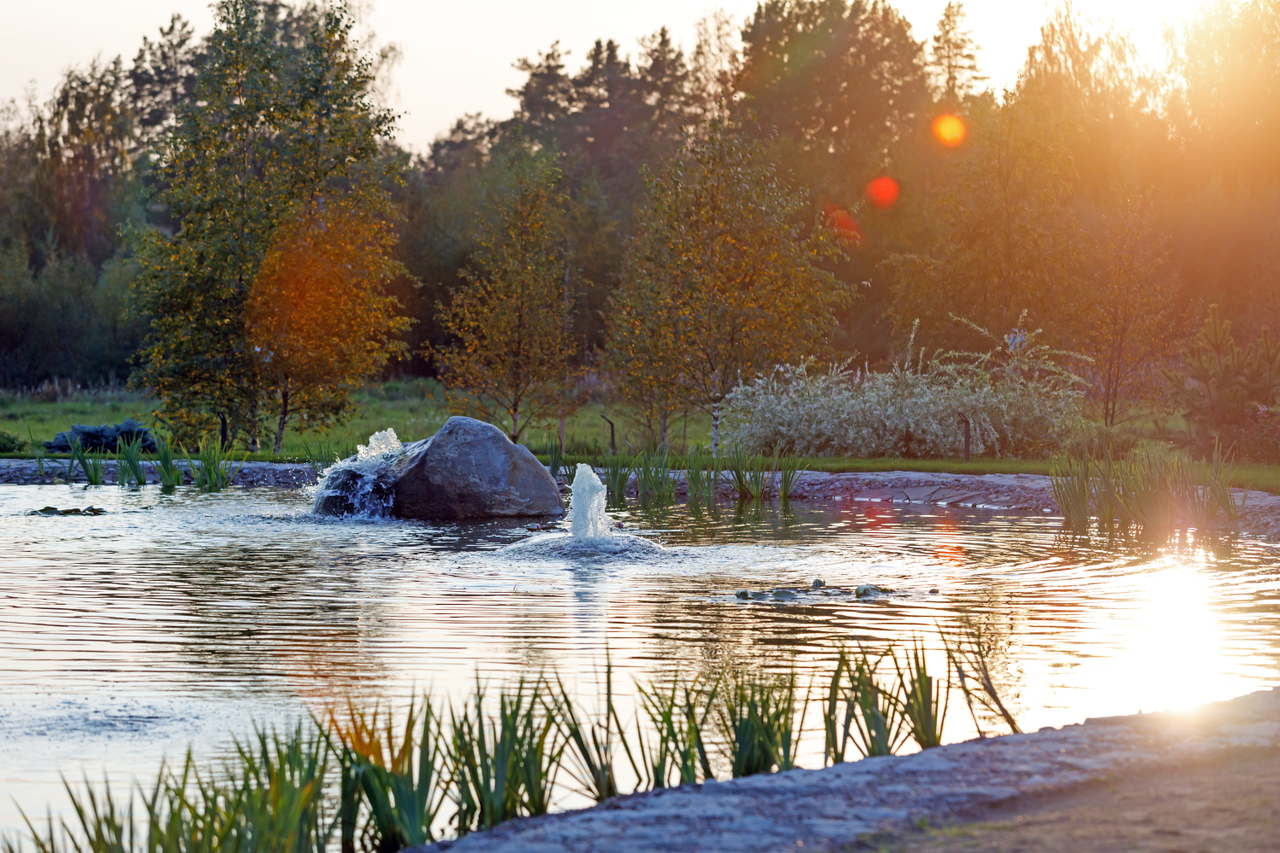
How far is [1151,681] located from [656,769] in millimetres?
2969

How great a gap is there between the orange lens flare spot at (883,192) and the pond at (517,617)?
106 feet

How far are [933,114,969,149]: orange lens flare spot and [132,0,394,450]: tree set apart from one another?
29.4 m

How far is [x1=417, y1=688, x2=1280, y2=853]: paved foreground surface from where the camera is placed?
3246 mm

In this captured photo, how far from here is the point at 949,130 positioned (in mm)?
47938

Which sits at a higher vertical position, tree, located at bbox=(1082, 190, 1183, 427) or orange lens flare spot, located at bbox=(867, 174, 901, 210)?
orange lens flare spot, located at bbox=(867, 174, 901, 210)

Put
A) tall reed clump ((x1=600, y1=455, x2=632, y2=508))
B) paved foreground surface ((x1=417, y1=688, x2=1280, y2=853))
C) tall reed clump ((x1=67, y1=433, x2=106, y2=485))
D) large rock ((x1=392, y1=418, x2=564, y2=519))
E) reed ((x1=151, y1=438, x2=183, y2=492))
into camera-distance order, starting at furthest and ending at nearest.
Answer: tall reed clump ((x1=67, y1=433, x2=106, y2=485)) < reed ((x1=151, y1=438, x2=183, y2=492)) < tall reed clump ((x1=600, y1=455, x2=632, y2=508)) < large rock ((x1=392, y1=418, x2=564, y2=519)) < paved foreground surface ((x1=417, y1=688, x2=1280, y2=853))

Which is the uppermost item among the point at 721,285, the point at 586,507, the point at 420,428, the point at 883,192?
the point at 883,192

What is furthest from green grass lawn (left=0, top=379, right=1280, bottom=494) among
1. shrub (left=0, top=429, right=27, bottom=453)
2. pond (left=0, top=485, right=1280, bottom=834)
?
pond (left=0, top=485, right=1280, bottom=834)

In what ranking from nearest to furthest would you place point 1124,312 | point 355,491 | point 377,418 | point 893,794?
1. point 893,794
2. point 355,491
3. point 1124,312
4. point 377,418

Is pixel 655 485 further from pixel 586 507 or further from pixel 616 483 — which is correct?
pixel 586 507

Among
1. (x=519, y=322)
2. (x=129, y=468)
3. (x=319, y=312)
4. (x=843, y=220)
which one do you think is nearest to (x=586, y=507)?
(x=129, y=468)

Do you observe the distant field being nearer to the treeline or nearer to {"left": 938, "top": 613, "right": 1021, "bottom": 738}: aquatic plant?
the treeline

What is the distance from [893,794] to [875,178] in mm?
42943

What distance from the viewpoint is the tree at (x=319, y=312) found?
21562mm
